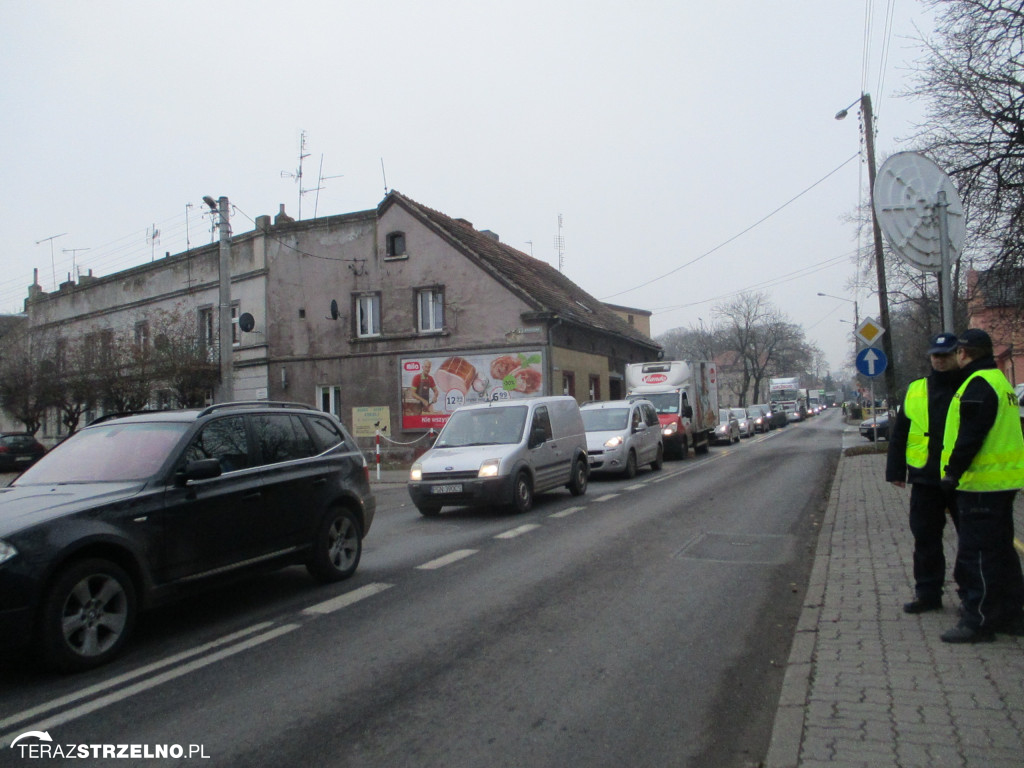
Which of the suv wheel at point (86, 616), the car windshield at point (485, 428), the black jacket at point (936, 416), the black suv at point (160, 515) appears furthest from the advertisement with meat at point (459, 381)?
the suv wheel at point (86, 616)

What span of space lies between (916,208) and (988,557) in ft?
10.4

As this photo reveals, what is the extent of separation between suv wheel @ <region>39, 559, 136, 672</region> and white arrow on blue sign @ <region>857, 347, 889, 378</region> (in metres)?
15.9

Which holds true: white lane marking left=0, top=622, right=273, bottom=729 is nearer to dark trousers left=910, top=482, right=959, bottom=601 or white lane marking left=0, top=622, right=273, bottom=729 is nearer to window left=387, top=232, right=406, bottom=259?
dark trousers left=910, top=482, right=959, bottom=601

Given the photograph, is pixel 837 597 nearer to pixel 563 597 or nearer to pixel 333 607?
pixel 563 597

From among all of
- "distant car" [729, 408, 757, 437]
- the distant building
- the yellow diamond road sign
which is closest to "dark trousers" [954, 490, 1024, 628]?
the distant building

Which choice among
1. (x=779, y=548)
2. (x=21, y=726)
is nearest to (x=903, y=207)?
(x=779, y=548)

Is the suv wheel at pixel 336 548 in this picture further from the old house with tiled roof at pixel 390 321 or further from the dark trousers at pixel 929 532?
the old house with tiled roof at pixel 390 321

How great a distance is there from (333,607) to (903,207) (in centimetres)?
570

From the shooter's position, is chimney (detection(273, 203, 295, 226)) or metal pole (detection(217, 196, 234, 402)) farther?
chimney (detection(273, 203, 295, 226))

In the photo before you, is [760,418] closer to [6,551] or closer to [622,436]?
[622,436]

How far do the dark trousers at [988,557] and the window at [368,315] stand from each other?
2477cm

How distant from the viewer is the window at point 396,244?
91.7ft

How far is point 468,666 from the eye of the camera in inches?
196

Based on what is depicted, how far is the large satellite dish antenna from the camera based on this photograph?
21.3 ft
